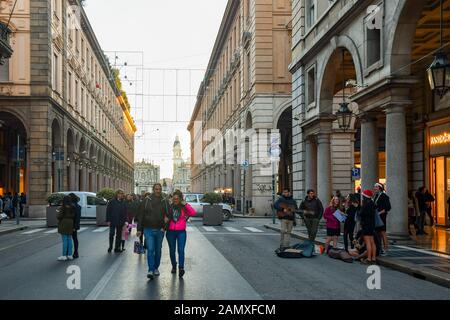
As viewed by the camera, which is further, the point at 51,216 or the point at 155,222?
the point at 51,216

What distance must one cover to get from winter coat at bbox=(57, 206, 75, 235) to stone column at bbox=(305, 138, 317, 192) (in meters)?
13.5

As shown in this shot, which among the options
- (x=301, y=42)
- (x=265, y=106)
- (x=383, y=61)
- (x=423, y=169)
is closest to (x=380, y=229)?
(x=383, y=61)

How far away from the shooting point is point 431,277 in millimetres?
10859

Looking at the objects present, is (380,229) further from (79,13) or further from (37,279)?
(79,13)

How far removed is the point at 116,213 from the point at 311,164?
38.5 ft

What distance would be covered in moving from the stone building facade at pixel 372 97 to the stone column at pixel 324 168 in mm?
41

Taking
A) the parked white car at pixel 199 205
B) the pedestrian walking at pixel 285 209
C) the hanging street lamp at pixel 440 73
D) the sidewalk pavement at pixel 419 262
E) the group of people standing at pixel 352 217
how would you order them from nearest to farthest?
the sidewalk pavement at pixel 419 262
the hanging street lamp at pixel 440 73
the group of people standing at pixel 352 217
the pedestrian walking at pixel 285 209
the parked white car at pixel 199 205

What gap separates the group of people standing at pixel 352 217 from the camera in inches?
533

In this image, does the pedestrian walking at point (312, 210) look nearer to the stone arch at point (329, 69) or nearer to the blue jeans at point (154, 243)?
the blue jeans at point (154, 243)

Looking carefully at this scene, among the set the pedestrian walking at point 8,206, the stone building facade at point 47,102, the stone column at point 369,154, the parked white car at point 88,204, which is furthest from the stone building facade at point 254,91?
the stone column at point 369,154

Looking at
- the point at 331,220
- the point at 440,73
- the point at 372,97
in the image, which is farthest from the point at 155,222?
the point at 372,97

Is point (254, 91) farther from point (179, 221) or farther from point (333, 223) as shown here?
point (179, 221)

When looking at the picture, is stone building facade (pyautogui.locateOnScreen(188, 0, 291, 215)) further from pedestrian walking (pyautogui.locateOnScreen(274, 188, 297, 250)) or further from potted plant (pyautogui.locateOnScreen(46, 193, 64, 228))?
pedestrian walking (pyautogui.locateOnScreen(274, 188, 297, 250))

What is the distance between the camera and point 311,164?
84.1 ft
